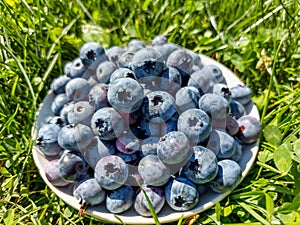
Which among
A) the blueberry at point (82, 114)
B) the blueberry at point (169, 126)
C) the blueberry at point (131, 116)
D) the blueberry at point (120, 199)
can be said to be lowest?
the blueberry at point (120, 199)

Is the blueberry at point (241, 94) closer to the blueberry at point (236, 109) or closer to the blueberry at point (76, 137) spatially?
the blueberry at point (236, 109)

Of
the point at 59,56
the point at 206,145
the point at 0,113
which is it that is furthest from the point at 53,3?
the point at 206,145

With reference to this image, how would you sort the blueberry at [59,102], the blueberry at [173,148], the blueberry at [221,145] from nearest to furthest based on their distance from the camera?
the blueberry at [173,148] → the blueberry at [221,145] → the blueberry at [59,102]

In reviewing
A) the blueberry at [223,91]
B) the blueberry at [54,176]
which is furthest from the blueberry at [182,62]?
the blueberry at [54,176]

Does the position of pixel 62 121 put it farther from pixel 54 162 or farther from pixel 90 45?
pixel 90 45

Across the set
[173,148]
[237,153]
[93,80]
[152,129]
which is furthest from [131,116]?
[237,153]

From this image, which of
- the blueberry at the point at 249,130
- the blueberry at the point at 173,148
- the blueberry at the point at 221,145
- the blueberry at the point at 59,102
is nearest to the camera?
the blueberry at the point at 173,148

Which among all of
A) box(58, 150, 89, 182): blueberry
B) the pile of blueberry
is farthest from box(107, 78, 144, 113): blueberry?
box(58, 150, 89, 182): blueberry
